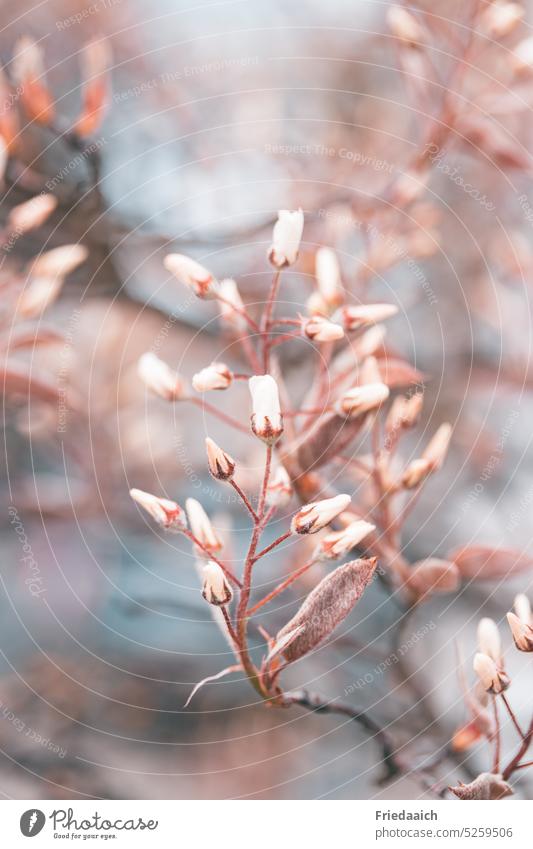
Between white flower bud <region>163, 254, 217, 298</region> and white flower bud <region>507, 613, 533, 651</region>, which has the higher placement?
white flower bud <region>163, 254, 217, 298</region>

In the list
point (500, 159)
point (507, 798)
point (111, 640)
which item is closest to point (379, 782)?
point (507, 798)

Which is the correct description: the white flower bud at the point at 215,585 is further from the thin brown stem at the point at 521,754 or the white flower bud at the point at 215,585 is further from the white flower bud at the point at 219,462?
the thin brown stem at the point at 521,754

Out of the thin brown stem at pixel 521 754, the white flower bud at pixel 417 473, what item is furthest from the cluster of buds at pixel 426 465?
the thin brown stem at pixel 521 754

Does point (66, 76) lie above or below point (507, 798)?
above

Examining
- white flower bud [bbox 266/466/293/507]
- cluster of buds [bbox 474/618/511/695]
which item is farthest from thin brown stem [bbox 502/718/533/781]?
white flower bud [bbox 266/466/293/507]

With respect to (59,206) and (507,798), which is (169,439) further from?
(507,798)

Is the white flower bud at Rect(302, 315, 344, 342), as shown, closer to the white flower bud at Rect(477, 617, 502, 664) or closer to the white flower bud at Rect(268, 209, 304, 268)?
the white flower bud at Rect(268, 209, 304, 268)

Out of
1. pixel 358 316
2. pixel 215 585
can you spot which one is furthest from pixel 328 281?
pixel 215 585

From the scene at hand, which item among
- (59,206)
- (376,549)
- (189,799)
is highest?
(59,206)
